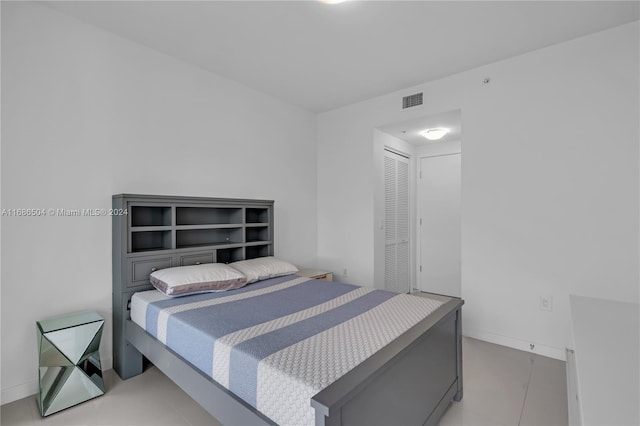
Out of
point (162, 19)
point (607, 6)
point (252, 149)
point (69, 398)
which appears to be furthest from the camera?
point (252, 149)

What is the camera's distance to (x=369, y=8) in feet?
7.45

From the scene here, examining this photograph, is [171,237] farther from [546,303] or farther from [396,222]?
[546,303]

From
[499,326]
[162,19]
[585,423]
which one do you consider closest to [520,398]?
[499,326]

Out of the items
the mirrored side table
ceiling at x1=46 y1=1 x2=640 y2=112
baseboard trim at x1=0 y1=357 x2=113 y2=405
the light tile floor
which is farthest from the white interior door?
baseboard trim at x1=0 y1=357 x2=113 y2=405

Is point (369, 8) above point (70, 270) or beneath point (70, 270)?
above

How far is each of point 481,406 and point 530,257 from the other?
148 centimetres

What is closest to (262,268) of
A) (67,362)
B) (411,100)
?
(67,362)

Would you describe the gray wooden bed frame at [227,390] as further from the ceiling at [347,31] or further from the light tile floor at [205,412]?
the ceiling at [347,31]

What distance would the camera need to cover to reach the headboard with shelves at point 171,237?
2422 mm

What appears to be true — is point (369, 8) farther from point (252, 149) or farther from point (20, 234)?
point (20, 234)

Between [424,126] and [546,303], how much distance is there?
2326 mm

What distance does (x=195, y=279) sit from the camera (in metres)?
2.37

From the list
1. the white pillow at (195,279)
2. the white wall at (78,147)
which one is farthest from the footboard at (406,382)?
the white wall at (78,147)

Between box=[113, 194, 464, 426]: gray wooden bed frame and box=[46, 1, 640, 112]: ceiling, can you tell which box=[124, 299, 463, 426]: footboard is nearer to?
box=[113, 194, 464, 426]: gray wooden bed frame
